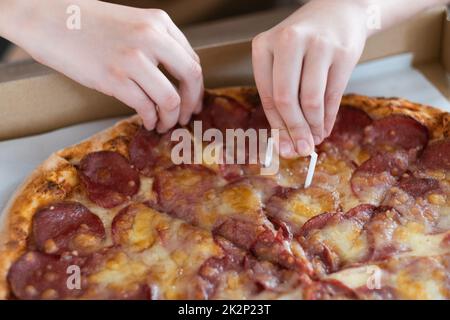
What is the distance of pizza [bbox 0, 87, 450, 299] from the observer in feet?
3.81

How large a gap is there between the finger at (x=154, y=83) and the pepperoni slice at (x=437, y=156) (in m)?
0.56

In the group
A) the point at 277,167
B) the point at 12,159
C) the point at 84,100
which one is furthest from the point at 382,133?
the point at 12,159

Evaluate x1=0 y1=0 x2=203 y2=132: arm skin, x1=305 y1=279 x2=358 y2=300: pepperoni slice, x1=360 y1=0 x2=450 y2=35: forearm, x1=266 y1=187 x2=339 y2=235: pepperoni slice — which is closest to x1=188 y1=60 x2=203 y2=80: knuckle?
x1=0 y1=0 x2=203 y2=132: arm skin

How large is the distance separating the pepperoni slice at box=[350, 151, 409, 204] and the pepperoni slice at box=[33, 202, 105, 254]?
552 millimetres

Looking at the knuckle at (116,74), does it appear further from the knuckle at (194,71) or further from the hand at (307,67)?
the hand at (307,67)

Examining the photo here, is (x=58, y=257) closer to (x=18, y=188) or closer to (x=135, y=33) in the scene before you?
(x=18, y=188)

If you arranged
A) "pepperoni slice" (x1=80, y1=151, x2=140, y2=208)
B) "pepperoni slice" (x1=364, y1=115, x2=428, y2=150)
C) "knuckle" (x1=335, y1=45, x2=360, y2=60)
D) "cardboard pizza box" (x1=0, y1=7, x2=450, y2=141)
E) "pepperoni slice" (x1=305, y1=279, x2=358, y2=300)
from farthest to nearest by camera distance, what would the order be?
"cardboard pizza box" (x1=0, y1=7, x2=450, y2=141)
"pepperoni slice" (x1=364, y1=115, x2=428, y2=150)
"pepperoni slice" (x1=80, y1=151, x2=140, y2=208)
"knuckle" (x1=335, y1=45, x2=360, y2=60)
"pepperoni slice" (x1=305, y1=279, x2=358, y2=300)

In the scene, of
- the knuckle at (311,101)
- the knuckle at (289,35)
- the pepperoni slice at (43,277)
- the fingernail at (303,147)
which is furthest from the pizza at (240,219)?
the knuckle at (289,35)

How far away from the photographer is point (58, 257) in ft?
3.99

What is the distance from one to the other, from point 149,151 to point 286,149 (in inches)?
13.0

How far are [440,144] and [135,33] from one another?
0.71 metres

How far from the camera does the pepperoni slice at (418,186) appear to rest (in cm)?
132

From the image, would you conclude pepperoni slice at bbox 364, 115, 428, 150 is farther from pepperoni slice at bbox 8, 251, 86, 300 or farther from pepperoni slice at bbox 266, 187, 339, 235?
pepperoni slice at bbox 8, 251, 86, 300

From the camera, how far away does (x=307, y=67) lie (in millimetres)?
1218
